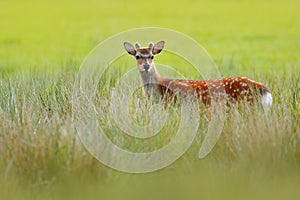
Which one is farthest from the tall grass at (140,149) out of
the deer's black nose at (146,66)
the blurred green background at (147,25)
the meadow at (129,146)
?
the blurred green background at (147,25)

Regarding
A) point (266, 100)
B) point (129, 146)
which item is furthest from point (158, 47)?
point (129, 146)

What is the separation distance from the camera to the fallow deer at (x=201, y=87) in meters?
7.27

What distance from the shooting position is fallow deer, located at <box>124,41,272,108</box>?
23.9 ft

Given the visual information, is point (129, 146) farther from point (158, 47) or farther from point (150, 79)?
point (150, 79)

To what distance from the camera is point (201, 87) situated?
25.1 feet

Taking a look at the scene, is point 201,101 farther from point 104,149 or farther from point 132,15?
point 132,15

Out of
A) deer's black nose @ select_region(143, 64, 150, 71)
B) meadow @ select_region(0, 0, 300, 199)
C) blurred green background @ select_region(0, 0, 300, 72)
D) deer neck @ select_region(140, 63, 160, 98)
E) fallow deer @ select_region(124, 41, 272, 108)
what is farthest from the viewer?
blurred green background @ select_region(0, 0, 300, 72)

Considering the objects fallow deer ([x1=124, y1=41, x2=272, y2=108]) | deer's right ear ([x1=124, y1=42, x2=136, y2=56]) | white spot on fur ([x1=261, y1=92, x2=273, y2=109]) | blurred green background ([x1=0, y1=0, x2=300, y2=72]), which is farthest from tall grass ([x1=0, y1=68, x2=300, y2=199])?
blurred green background ([x1=0, y1=0, x2=300, y2=72])

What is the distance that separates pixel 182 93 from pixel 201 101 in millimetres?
492

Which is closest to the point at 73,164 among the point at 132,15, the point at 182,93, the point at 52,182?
the point at 52,182

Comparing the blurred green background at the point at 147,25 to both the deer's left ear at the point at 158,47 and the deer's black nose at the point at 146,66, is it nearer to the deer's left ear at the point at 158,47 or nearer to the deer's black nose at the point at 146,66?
the deer's left ear at the point at 158,47

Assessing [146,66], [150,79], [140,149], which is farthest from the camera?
[150,79]

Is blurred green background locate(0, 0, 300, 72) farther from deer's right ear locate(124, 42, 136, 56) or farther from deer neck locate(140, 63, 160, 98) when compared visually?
deer's right ear locate(124, 42, 136, 56)

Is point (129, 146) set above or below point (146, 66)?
below
